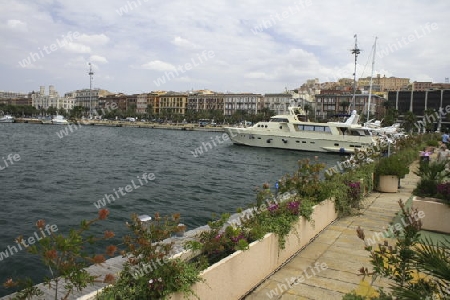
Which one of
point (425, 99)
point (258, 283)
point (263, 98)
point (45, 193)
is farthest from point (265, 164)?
point (263, 98)

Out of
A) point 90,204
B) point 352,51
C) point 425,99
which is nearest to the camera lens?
point 90,204

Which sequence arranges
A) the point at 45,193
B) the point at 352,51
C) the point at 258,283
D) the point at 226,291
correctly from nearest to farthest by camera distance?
the point at 226,291, the point at 258,283, the point at 45,193, the point at 352,51

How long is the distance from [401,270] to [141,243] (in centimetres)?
242

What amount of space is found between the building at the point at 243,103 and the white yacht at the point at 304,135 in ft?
292

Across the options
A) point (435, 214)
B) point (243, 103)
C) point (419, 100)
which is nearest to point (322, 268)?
point (435, 214)

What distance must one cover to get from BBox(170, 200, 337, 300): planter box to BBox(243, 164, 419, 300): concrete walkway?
5.8 inches

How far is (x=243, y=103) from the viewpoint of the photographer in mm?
134125

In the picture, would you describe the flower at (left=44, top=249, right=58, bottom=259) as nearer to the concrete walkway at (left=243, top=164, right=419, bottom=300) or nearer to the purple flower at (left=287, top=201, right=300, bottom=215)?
the concrete walkway at (left=243, top=164, right=419, bottom=300)

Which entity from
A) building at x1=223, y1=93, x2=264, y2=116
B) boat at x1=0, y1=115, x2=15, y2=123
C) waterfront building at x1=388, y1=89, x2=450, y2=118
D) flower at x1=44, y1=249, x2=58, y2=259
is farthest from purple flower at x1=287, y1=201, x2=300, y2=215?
building at x1=223, y1=93, x2=264, y2=116

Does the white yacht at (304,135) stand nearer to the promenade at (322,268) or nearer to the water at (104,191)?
the water at (104,191)

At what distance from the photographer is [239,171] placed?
2505 cm

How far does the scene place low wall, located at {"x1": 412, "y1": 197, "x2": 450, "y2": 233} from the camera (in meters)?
7.32

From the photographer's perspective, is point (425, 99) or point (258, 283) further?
point (425, 99)

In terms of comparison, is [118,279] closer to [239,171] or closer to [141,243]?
[141,243]
